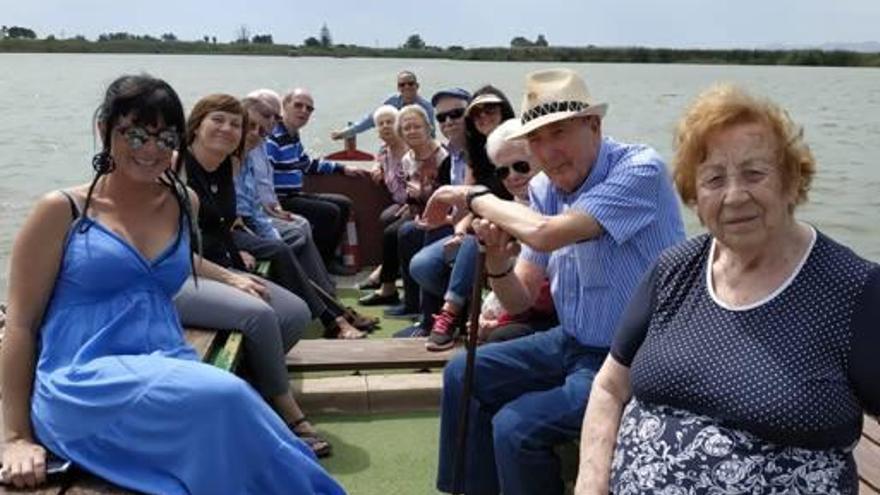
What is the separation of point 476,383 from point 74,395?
3.16 ft

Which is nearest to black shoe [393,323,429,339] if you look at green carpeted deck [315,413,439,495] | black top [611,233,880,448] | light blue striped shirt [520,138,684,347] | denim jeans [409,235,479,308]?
denim jeans [409,235,479,308]

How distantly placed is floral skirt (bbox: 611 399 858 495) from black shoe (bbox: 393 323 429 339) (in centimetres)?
253

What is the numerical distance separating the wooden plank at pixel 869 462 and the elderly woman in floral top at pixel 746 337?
0.54 metres

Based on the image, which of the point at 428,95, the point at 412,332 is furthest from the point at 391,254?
the point at 428,95

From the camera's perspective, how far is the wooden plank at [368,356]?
11.8ft

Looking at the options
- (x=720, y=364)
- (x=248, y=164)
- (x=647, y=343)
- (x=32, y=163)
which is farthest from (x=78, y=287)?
(x=32, y=163)

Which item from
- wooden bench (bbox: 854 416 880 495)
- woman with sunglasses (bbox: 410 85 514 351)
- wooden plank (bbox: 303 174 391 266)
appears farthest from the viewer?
wooden plank (bbox: 303 174 391 266)

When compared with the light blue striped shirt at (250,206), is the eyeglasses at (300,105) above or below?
above

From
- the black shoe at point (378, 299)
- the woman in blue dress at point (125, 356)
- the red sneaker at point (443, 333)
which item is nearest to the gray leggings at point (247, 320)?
the red sneaker at point (443, 333)

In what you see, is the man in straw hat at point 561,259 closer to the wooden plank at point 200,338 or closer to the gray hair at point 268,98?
the wooden plank at point 200,338

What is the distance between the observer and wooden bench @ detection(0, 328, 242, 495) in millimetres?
2018

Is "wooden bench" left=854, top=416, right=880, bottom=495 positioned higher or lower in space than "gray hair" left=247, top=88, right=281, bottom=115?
lower

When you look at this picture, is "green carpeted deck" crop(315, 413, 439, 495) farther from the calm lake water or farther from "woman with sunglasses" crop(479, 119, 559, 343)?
the calm lake water

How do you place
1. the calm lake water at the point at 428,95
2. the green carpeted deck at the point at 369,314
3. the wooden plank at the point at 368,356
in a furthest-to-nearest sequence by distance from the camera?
the calm lake water at the point at 428,95
the green carpeted deck at the point at 369,314
the wooden plank at the point at 368,356
